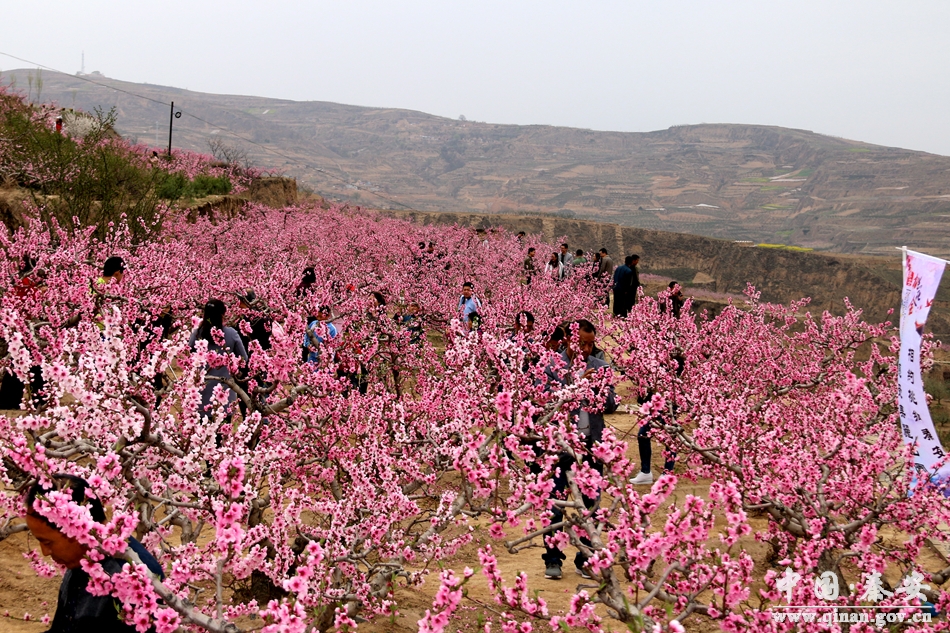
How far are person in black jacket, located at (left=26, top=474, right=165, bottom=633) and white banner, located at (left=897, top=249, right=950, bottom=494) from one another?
4762 millimetres

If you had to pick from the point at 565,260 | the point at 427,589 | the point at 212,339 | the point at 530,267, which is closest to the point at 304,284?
the point at 212,339

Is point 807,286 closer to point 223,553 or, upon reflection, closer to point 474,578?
point 474,578

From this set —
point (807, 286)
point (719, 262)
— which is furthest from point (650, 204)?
point (807, 286)

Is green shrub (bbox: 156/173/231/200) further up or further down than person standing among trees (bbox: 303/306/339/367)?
further up

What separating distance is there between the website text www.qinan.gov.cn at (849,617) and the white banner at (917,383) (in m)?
1.14

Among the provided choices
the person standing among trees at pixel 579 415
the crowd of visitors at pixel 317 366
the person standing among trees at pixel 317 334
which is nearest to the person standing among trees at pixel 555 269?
→ the crowd of visitors at pixel 317 366

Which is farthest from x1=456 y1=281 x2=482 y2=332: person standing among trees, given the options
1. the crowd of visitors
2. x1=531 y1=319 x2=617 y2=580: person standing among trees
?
x1=531 y1=319 x2=617 y2=580: person standing among trees

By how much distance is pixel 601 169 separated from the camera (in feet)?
418

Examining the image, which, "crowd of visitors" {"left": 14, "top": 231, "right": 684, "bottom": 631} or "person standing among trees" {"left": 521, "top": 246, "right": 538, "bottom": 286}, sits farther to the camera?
"person standing among trees" {"left": 521, "top": 246, "right": 538, "bottom": 286}

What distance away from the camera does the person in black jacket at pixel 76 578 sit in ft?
8.95

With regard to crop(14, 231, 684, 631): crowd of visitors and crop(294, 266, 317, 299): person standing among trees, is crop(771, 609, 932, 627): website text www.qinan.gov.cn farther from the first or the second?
crop(294, 266, 317, 299): person standing among trees

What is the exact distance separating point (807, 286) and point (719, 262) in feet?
23.0

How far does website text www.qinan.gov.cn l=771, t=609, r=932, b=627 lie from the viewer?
339 cm

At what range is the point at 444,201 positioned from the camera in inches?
4198
